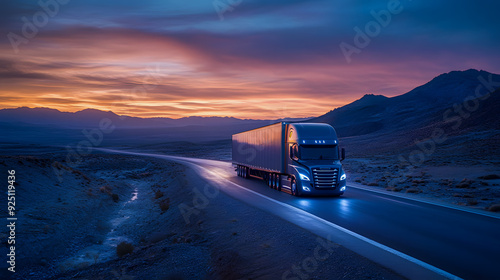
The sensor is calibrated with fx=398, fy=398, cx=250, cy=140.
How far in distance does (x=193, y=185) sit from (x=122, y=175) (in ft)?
66.5

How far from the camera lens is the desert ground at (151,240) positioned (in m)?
9.14

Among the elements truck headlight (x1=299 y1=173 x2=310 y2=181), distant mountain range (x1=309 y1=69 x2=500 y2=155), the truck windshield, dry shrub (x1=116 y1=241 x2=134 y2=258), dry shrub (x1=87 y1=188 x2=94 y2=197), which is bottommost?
dry shrub (x1=116 y1=241 x2=134 y2=258)

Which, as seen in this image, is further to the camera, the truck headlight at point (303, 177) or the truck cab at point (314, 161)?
the truck headlight at point (303, 177)

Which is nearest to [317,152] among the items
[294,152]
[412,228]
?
[294,152]

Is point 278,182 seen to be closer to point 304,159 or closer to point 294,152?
point 294,152

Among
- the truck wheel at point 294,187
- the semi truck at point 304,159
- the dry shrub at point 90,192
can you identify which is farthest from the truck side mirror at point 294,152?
the dry shrub at point 90,192

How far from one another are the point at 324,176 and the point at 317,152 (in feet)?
4.96

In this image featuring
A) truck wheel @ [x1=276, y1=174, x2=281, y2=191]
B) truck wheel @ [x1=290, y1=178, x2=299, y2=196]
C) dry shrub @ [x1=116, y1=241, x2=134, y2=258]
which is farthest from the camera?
truck wheel @ [x1=276, y1=174, x2=281, y2=191]

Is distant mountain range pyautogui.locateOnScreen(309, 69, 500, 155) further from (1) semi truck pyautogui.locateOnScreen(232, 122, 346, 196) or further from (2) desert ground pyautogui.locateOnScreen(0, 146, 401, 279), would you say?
(2) desert ground pyautogui.locateOnScreen(0, 146, 401, 279)

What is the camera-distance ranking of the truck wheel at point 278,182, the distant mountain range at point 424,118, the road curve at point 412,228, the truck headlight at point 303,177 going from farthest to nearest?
the distant mountain range at point 424,118 → the truck wheel at point 278,182 → the truck headlight at point 303,177 → the road curve at point 412,228

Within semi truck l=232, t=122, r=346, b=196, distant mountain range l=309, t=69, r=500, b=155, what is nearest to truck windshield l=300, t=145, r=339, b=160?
semi truck l=232, t=122, r=346, b=196

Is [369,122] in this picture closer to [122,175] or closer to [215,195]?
[122,175]

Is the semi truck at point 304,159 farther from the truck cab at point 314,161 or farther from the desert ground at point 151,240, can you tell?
the desert ground at point 151,240

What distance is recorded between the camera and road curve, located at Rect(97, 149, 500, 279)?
8.42 meters
